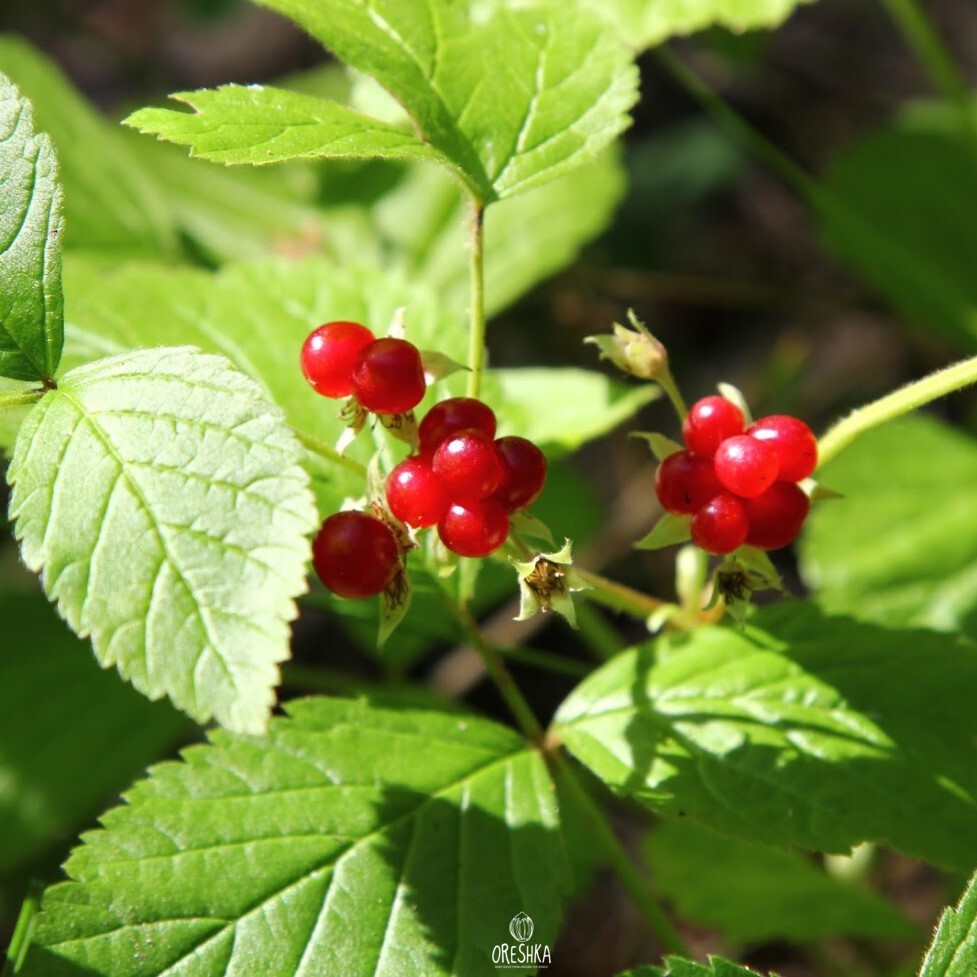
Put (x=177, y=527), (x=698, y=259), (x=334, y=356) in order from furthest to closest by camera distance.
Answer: (x=698, y=259) < (x=334, y=356) < (x=177, y=527)

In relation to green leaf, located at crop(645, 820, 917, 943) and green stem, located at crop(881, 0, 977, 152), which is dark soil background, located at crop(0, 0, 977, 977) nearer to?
green leaf, located at crop(645, 820, 917, 943)

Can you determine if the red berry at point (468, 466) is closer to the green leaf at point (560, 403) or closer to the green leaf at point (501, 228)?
the green leaf at point (560, 403)

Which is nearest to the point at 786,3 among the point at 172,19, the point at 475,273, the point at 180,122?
the point at 475,273

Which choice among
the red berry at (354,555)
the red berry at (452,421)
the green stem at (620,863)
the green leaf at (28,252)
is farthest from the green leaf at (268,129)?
the green stem at (620,863)

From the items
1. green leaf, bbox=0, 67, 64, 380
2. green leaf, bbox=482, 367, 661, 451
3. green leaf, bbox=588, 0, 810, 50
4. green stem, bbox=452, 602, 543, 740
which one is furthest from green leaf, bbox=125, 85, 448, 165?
green leaf, bbox=588, 0, 810, 50

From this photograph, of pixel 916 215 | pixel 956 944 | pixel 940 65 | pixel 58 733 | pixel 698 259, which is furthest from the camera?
pixel 698 259

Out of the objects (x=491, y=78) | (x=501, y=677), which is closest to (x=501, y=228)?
(x=491, y=78)

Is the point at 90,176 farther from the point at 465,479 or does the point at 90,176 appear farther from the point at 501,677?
the point at 465,479
